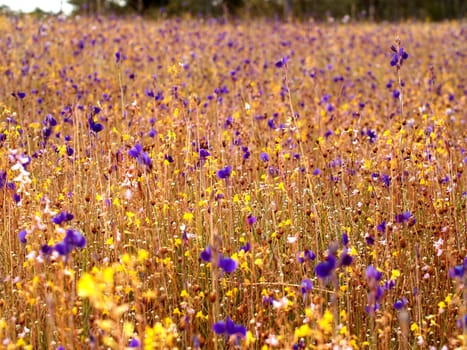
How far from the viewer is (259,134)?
5.25 metres

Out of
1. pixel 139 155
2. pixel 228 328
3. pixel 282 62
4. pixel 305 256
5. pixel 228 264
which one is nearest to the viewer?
pixel 228 328

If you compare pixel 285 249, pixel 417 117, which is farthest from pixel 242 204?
pixel 417 117

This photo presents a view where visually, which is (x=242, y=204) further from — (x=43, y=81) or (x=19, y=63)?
(x=19, y=63)

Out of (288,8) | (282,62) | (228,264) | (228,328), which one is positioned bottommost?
(228,328)

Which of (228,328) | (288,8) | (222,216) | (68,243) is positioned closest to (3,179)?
(222,216)

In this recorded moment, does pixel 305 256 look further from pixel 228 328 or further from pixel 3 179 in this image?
pixel 3 179

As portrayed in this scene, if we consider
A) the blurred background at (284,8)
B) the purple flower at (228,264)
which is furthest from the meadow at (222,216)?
the blurred background at (284,8)

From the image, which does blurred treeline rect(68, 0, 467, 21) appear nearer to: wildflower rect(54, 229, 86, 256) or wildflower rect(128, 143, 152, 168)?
wildflower rect(128, 143, 152, 168)

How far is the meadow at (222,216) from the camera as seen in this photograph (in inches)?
96.5

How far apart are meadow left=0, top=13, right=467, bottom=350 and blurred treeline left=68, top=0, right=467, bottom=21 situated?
782 centimetres

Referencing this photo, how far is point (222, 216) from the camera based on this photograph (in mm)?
3615

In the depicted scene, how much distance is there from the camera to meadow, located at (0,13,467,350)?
2.45 m

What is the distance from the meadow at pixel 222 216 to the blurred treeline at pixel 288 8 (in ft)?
25.6

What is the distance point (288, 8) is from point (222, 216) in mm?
20658
